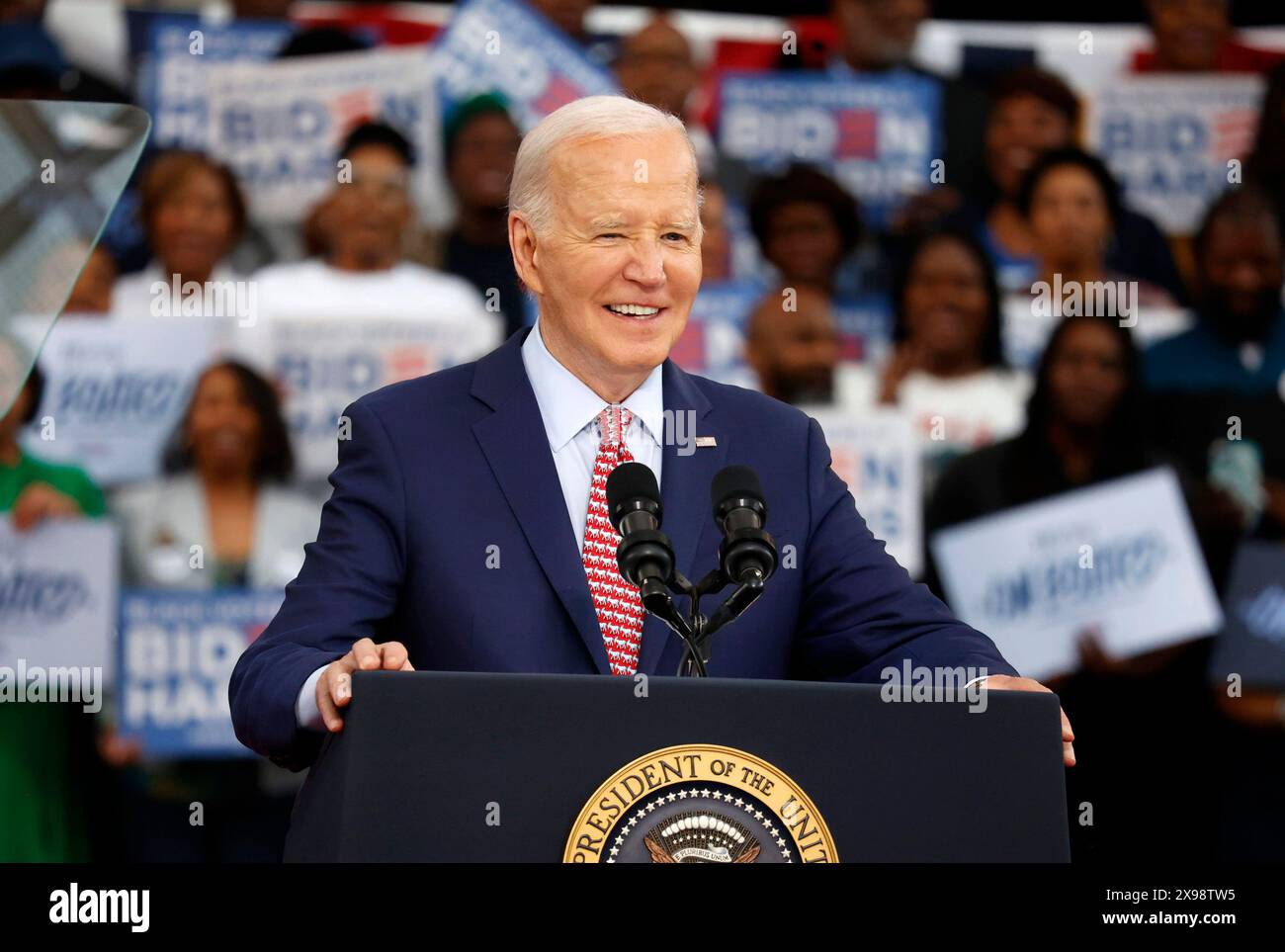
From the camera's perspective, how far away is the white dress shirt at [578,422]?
2.58 m

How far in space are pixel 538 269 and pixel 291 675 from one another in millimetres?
769

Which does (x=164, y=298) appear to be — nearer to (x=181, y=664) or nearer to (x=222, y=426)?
(x=222, y=426)

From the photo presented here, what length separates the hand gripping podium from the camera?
1.92 meters

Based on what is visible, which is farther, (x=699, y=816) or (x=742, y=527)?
(x=742, y=527)

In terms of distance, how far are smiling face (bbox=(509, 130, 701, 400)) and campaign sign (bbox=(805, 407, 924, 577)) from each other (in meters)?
2.63

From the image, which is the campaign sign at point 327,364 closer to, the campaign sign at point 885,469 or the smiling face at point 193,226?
the smiling face at point 193,226

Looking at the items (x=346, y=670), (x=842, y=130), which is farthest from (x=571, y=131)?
(x=842, y=130)

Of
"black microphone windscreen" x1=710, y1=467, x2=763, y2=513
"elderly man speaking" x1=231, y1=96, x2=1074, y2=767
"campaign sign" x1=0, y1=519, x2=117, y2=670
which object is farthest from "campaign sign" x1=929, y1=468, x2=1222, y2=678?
"black microphone windscreen" x1=710, y1=467, x2=763, y2=513

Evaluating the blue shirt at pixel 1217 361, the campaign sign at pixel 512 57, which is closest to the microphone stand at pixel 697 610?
the campaign sign at pixel 512 57

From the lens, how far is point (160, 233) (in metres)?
5.14

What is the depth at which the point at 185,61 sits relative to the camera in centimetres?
520

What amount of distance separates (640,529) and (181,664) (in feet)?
10.3

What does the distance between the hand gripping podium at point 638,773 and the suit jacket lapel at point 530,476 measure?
0.44 metres
